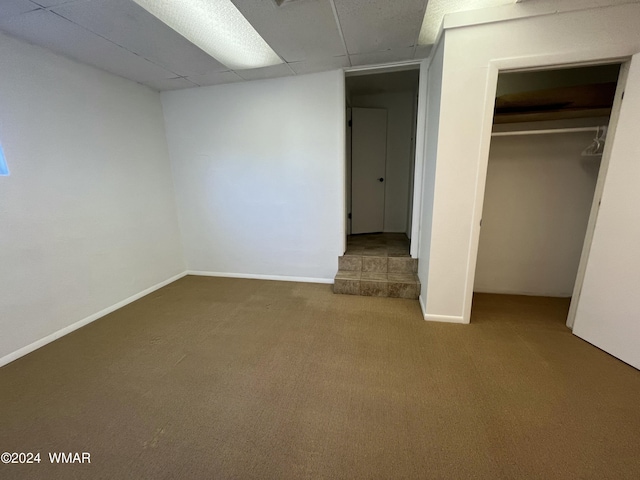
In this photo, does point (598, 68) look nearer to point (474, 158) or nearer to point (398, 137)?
point (474, 158)

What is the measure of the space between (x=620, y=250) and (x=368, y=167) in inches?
121

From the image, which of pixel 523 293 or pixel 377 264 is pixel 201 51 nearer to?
pixel 377 264

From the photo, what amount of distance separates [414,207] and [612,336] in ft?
6.15

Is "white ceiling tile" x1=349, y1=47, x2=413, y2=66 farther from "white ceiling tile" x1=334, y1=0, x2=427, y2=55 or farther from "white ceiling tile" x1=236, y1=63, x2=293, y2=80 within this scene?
"white ceiling tile" x1=236, y1=63, x2=293, y2=80

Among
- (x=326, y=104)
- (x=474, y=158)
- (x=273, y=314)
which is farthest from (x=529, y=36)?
(x=273, y=314)

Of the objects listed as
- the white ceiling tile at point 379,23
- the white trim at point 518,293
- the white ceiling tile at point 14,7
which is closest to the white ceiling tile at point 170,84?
the white ceiling tile at point 14,7

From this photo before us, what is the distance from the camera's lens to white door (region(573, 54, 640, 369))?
1655mm

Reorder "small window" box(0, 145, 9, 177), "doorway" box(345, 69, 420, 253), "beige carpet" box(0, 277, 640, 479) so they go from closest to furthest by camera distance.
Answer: "beige carpet" box(0, 277, 640, 479) < "small window" box(0, 145, 9, 177) < "doorway" box(345, 69, 420, 253)

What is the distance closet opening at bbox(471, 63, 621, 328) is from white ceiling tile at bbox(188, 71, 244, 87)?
2.81 meters

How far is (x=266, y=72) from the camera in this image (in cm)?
271

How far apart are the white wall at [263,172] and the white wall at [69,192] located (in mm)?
473

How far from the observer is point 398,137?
13.4ft

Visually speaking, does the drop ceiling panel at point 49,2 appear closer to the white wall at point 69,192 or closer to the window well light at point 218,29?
the window well light at point 218,29

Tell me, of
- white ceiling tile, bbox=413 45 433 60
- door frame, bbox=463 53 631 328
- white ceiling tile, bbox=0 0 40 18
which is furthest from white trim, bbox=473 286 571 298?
white ceiling tile, bbox=0 0 40 18
